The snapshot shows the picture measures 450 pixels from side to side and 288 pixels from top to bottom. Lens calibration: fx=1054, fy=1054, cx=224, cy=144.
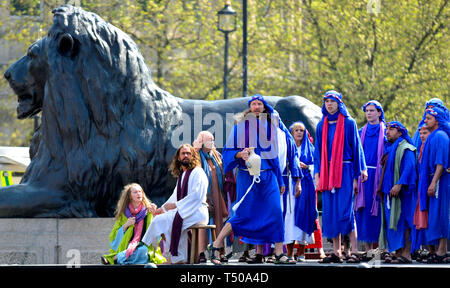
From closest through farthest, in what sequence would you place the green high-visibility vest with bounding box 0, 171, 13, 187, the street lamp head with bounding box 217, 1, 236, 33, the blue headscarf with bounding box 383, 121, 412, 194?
the blue headscarf with bounding box 383, 121, 412, 194, the green high-visibility vest with bounding box 0, 171, 13, 187, the street lamp head with bounding box 217, 1, 236, 33

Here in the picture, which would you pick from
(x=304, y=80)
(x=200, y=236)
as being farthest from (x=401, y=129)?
(x=304, y=80)

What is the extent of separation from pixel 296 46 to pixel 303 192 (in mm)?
18057

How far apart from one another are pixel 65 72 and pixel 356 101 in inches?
589

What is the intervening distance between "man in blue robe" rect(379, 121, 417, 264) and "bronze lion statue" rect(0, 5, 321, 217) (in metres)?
3.09

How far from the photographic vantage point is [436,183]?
1244 cm

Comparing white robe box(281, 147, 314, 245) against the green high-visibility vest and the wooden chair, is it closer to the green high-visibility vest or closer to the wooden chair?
the wooden chair

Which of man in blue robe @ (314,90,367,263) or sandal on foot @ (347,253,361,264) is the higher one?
man in blue robe @ (314,90,367,263)

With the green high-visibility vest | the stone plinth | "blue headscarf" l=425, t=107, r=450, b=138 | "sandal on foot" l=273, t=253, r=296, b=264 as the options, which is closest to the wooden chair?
"sandal on foot" l=273, t=253, r=296, b=264

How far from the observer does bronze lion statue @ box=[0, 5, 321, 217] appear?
14.0 m

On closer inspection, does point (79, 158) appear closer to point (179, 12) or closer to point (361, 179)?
point (361, 179)

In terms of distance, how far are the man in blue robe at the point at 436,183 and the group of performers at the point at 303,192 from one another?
1cm

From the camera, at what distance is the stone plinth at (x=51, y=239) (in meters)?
13.8
